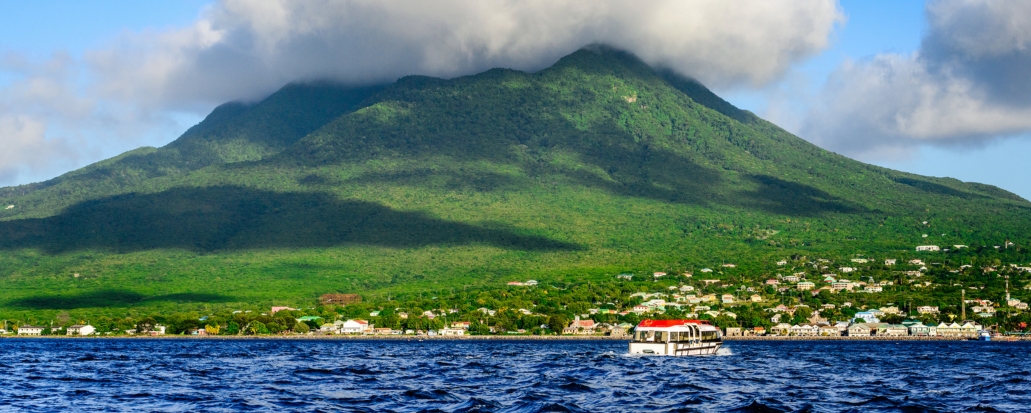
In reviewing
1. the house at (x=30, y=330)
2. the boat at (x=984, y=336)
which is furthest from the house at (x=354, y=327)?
the boat at (x=984, y=336)

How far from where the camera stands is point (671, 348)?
9481 cm

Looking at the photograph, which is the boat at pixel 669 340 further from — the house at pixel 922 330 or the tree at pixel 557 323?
the house at pixel 922 330

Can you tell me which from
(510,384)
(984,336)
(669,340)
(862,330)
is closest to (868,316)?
(862,330)

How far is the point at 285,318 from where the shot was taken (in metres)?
176

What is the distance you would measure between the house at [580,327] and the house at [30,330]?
264 feet

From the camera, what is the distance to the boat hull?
311ft

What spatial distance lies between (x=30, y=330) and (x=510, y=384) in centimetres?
14184

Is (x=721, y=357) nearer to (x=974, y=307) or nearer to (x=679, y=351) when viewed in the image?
(x=679, y=351)

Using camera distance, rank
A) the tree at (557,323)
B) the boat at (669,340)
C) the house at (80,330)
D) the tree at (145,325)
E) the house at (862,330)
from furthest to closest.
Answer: the tree at (145,325)
the house at (80,330)
the tree at (557,323)
the house at (862,330)
the boat at (669,340)

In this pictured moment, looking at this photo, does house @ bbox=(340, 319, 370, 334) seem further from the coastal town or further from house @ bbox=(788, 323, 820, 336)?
house @ bbox=(788, 323, 820, 336)

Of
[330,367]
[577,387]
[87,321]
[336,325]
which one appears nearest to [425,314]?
[336,325]

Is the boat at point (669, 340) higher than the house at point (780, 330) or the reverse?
the reverse

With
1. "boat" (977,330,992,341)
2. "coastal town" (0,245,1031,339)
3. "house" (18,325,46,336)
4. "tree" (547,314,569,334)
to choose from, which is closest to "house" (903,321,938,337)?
"coastal town" (0,245,1031,339)

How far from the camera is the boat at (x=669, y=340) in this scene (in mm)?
95275
